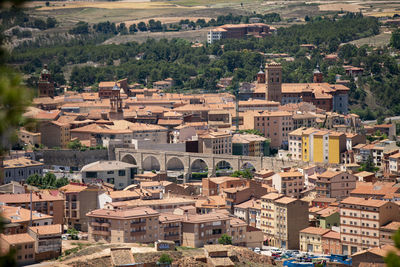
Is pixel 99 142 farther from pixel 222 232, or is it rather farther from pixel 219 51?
pixel 219 51

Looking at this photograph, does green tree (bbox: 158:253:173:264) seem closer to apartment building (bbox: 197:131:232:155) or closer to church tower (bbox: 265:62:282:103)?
apartment building (bbox: 197:131:232:155)


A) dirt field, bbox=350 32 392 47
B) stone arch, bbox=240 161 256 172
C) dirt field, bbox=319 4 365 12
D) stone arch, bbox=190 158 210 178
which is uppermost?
dirt field, bbox=319 4 365 12

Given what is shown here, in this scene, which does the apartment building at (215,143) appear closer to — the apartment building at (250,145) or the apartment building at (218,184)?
the apartment building at (250,145)

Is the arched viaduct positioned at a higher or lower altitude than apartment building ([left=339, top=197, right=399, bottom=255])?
lower

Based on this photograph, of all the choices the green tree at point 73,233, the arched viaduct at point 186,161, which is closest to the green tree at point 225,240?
the green tree at point 73,233

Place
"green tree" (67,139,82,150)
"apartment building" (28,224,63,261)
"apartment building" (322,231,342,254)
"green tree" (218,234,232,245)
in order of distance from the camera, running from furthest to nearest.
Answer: "green tree" (67,139,82,150) < "apartment building" (322,231,342,254) < "green tree" (218,234,232,245) < "apartment building" (28,224,63,261)

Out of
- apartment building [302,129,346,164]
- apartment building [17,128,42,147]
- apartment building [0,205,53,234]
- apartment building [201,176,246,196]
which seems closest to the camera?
apartment building [0,205,53,234]

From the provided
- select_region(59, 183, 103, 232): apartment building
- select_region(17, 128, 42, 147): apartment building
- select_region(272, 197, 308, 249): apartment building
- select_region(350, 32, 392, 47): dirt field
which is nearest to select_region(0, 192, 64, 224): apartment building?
select_region(59, 183, 103, 232): apartment building
